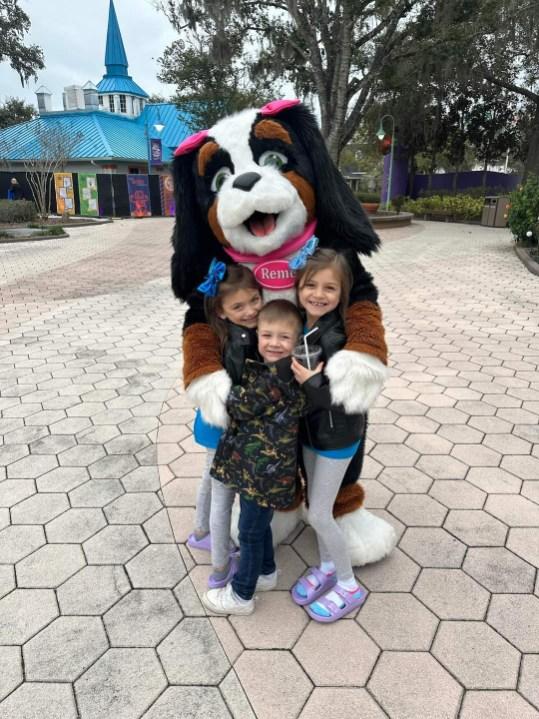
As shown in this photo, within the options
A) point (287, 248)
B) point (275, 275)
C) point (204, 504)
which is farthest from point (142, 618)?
point (287, 248)

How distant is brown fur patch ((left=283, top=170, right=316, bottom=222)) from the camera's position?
1895 millimetres

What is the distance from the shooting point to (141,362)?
16.6 feet

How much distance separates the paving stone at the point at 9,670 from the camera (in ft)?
5.85

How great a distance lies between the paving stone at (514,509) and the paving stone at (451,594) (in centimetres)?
52

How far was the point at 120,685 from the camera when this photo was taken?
1779 millimetres

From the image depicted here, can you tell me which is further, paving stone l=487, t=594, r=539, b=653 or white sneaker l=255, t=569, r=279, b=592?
white sneaker l=255, t=569, r=279, b=592

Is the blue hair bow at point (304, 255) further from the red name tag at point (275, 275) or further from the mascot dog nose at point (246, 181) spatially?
the mascot dog nose at point (246, 181)

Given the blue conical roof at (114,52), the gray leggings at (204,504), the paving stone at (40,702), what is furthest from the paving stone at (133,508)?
the blue conical roof at (114,52)

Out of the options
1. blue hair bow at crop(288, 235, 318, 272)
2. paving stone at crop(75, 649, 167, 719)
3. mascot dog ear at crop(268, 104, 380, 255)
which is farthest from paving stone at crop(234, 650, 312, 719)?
mascot dog ear at crop(268, 104, 380, 255)

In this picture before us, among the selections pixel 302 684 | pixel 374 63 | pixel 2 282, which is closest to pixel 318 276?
pixel 302 684

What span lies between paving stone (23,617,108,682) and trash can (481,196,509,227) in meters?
19.0

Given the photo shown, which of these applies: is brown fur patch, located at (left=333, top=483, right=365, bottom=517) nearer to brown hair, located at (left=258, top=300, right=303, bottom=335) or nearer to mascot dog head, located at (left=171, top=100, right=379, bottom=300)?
brown hair, located at (left=258, top=300, right=303, bottom=335)

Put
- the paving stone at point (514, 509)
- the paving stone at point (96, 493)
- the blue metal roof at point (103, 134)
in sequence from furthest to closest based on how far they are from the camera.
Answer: the blue metal roof at point (103, 134) < the paving stone at point (96, 493) < the paving stone at point (514, 509)

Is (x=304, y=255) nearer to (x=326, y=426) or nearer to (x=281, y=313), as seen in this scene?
(x=281, y=313)
